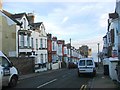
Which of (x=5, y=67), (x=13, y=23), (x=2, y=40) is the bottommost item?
(x=5, y=67)

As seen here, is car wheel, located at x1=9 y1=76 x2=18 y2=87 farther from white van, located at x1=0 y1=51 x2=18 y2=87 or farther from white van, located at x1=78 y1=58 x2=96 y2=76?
white van, located at x1=78 y1=58 x2=96 y2=76

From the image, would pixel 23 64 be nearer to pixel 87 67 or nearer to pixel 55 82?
pixel 87 67

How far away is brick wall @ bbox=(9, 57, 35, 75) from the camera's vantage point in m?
37.1

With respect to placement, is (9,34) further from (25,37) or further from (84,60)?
(84,60)

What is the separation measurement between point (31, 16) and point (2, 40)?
1896 cm

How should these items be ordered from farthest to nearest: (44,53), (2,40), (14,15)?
(44,53), (14,15), (2,40)

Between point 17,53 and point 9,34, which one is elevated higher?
point 9,34

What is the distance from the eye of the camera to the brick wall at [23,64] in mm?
37119

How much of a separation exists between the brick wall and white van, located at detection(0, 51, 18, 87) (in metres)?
17.9

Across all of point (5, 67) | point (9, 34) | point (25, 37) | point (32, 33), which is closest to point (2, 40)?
point (9, 34)

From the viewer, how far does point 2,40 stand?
1633 inches

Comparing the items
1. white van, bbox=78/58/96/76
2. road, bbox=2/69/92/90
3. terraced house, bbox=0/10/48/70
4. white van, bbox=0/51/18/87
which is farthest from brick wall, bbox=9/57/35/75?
white van, bbox=0/51/18/87

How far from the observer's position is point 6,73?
17641 mm

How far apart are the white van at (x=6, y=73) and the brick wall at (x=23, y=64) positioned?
17902mm
